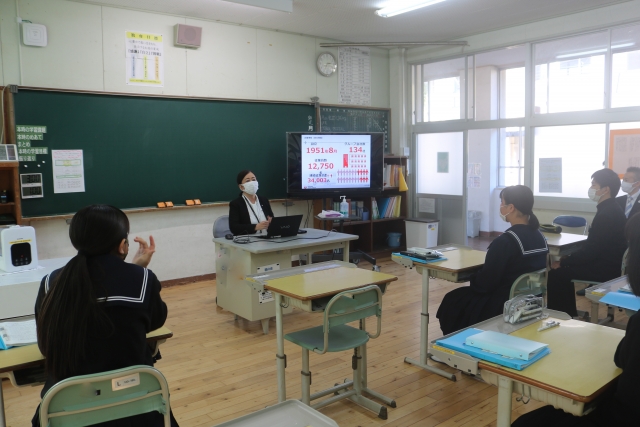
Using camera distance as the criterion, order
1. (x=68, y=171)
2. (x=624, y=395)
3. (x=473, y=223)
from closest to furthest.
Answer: (x=624, y=395), (x=68, y=171), (x=473, y=223)

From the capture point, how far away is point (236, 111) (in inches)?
249

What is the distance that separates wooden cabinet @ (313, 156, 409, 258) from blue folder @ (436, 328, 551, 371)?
4811 millimetres

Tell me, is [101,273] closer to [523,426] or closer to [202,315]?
[523,426]

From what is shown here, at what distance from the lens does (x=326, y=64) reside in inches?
282

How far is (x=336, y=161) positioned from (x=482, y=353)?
508 centimetres

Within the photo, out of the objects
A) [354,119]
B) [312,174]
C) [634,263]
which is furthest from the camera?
[354,119]

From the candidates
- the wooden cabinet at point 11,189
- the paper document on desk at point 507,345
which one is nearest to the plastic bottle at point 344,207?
the wooden cabinet at point 11,189

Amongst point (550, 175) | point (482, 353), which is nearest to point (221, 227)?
point (482, 353)

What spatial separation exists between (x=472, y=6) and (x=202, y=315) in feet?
14.4

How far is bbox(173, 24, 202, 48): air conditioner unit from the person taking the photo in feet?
18.9

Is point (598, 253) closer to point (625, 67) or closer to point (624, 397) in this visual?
point (625, 67)

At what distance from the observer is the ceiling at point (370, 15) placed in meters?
5.55

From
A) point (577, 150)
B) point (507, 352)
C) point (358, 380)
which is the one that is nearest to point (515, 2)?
point (577, 150)

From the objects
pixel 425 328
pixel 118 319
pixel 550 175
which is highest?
pixel 550 175
